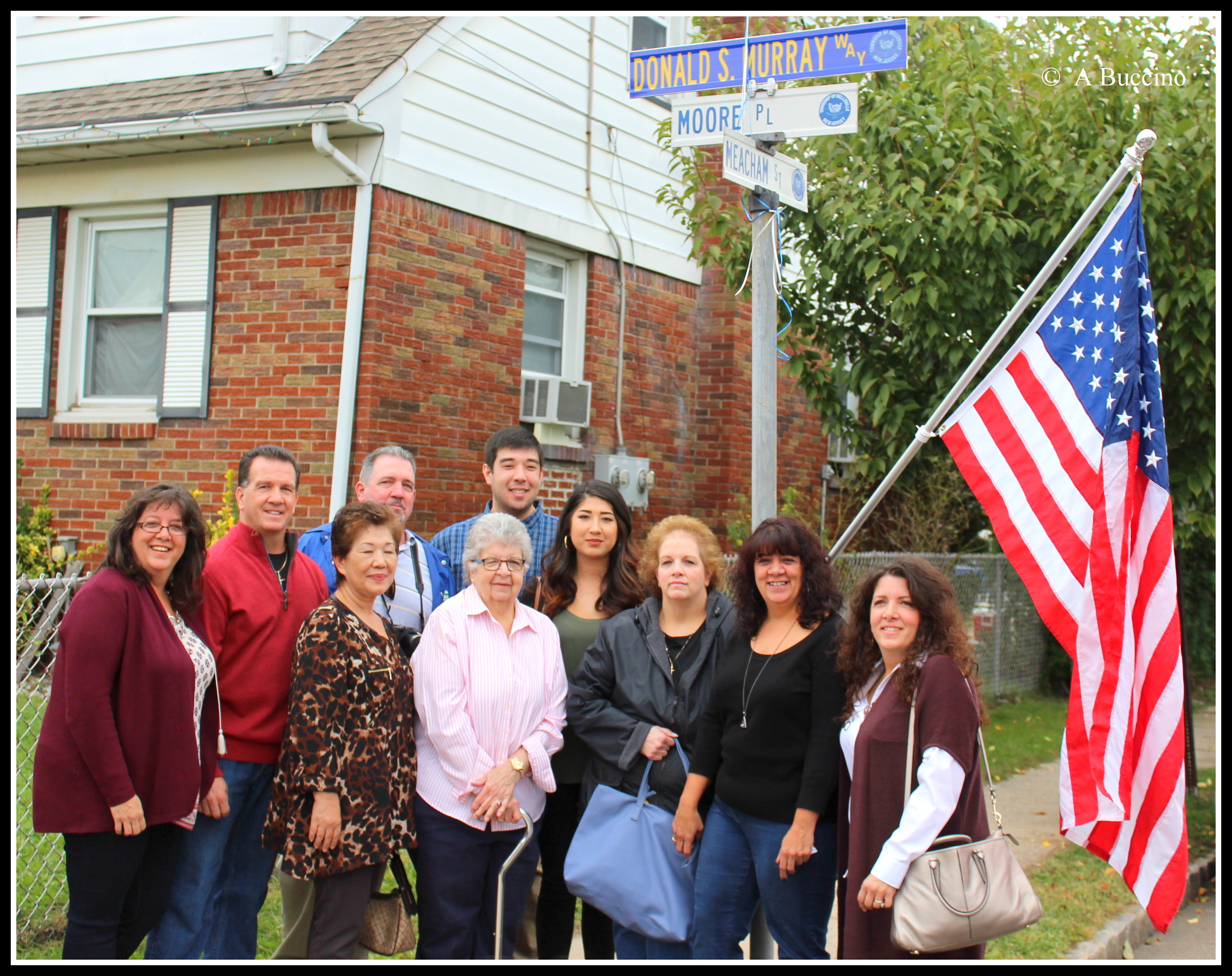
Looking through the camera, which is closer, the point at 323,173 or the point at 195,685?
the point at 195,685

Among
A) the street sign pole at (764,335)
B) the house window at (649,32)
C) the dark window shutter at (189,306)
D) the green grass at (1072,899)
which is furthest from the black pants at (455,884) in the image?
the house window at (649,32)

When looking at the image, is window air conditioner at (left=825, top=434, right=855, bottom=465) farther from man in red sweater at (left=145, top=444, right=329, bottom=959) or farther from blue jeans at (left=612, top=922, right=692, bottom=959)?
man in red sweater at (left=145, top=444, right=329, bottom=959)

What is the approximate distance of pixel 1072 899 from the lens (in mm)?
5625

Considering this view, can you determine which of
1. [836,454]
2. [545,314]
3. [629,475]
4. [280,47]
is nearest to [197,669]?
[280,47]

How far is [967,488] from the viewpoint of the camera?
10.3 meters

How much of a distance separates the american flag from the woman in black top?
84 cm

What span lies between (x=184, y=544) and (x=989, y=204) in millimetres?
4933

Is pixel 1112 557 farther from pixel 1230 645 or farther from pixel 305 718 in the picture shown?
pixel 305 718

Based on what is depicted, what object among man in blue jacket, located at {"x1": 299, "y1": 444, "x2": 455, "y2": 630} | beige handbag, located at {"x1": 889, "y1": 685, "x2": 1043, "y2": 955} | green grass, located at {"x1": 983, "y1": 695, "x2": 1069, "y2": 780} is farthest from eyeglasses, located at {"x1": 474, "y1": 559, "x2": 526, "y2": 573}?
green grass, located at {"x1": 983, "y1": 695, "x2": 1069, "y2": 780}

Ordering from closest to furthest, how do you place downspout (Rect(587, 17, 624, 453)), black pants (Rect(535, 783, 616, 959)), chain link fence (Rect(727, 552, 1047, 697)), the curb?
black pants (Rect(535, 783, 616, 959)), the curb, downspout (Rect(587, 17, 624, 453)), chain link fence (Rect(727, 552, 1047, 697))

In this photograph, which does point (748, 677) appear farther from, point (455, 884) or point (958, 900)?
point (455, 884)

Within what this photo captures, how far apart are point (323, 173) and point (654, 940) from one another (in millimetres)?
5806

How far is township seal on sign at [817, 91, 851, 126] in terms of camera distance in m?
4.24

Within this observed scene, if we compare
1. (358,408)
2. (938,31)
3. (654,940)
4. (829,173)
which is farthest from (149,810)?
(938,31)
